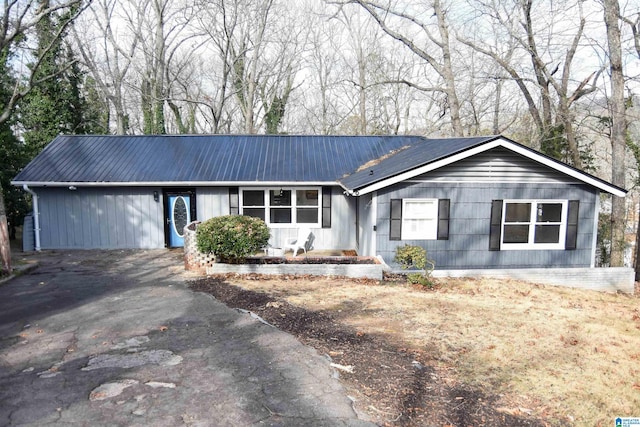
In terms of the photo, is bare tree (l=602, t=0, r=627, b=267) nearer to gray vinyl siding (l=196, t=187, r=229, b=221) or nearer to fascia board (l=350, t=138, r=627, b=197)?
fascia board (l=350, t=138, r=627, b=197)

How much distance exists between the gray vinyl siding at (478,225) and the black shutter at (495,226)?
0.35 ft

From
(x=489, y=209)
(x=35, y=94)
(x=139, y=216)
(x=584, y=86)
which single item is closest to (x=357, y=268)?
(x=489, y=209)

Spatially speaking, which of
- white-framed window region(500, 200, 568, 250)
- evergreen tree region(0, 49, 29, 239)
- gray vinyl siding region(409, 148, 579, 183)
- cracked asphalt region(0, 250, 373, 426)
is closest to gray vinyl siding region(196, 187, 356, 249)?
gray vinyl siding region(409, 148, 579, 183)

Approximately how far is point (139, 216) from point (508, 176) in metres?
11.4

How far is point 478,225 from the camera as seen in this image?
10.9 meters

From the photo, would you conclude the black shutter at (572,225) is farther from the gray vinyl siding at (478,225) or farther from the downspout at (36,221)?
the downspout at (36,221)

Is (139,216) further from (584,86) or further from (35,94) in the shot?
(584,86)

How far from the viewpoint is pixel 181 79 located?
96.9ft

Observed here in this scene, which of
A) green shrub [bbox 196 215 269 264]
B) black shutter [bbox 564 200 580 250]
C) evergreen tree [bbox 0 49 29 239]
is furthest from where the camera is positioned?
evergreen tree [bbox 0 49 29 239]

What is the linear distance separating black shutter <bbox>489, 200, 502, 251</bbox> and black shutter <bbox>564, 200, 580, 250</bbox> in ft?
6.12

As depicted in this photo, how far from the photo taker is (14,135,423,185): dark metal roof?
Answer: 525 inches

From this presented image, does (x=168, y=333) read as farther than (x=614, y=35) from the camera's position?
No

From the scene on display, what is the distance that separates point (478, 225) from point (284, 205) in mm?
6102

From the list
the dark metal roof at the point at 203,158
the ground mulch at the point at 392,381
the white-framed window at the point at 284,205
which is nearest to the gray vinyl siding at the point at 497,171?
the dark metal roof at the point at 203,158
